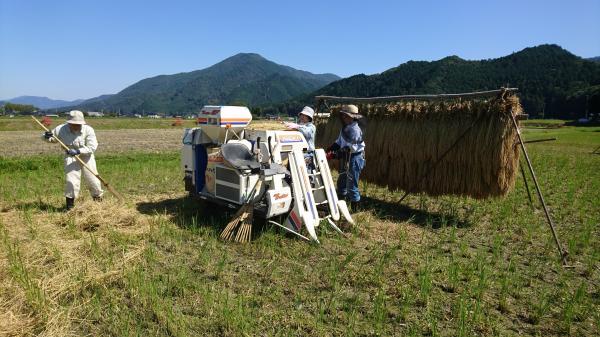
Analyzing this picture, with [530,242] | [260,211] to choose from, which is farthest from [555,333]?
[260,211]

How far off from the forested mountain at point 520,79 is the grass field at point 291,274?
7098 centimetres

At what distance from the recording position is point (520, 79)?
10212 centimetres

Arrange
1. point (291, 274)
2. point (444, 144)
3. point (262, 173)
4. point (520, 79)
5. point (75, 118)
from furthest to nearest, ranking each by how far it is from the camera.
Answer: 1. point (520, 79)
2. point (444, 144)
3. point (75, 118)
4. point (262, 173)
5. point (291, 274)

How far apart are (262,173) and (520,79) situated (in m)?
116

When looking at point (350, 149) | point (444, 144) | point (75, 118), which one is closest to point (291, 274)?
point (350, 149)

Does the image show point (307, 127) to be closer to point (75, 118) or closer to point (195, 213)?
point (195, 213)

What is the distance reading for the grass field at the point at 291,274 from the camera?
140 inches

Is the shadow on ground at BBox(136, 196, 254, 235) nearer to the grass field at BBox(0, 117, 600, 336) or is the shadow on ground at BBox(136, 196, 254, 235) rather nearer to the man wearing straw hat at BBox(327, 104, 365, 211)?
the grass field at BBox(0, 117, 600, 336)

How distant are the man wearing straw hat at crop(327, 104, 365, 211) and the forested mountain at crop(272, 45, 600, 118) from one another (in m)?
71.0

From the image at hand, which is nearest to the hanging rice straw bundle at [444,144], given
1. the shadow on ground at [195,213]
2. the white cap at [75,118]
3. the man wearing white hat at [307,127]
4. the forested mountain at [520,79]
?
the man wearing white hat at [307,127]

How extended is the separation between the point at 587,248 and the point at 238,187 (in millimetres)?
5297

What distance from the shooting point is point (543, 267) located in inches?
197

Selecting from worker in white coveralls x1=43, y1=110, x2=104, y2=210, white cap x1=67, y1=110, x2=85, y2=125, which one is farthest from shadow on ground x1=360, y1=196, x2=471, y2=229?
white cap x1=67, y1=110, x2=85, y2=125

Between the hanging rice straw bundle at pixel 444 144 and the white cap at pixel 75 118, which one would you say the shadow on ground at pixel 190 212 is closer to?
the white cap at pixel 75 118
